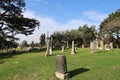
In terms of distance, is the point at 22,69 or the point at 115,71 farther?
the point at 22,69

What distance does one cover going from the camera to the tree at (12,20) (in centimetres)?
4750

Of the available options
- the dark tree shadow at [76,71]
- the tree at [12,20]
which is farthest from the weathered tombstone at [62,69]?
the tree at [12,20]

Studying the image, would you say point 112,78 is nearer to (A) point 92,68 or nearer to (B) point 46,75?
(A) point 92,68

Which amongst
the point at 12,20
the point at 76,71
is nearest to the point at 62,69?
the point at 76,71

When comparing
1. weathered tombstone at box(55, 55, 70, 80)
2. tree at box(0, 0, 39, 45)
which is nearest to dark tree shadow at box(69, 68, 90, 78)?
weathered tombstone at box(55, 55, 70, 80)

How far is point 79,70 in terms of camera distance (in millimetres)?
16750

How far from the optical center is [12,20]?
1903 inches

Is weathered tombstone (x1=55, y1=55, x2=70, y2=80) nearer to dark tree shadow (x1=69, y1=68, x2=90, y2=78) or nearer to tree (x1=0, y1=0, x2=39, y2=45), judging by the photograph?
dark tree shadow (x1=69, y1=68, x2=90, y2=78)

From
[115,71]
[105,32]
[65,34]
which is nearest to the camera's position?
[115,71]

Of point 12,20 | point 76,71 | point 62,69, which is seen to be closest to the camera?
point 62,69

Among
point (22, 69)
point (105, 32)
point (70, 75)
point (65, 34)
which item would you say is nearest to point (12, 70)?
point (22, 69)

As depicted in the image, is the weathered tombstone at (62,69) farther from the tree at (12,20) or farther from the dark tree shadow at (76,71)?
the tree at (12,20)

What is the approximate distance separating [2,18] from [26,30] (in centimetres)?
599

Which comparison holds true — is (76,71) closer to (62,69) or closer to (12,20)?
(62,69)
